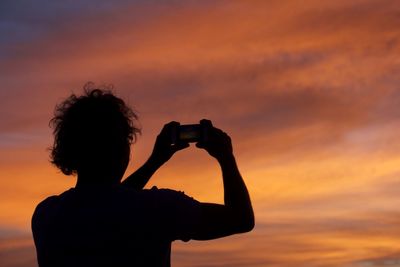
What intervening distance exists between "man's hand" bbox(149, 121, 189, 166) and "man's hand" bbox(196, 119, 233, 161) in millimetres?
523

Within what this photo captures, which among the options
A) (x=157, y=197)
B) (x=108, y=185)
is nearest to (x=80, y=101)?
(x=108, y=185)

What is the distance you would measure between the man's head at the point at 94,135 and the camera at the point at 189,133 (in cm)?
32

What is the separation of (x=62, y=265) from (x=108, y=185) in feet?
1.93

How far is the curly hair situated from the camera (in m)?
4.44

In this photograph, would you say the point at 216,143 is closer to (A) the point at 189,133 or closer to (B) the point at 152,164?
(A) the point at 189,133

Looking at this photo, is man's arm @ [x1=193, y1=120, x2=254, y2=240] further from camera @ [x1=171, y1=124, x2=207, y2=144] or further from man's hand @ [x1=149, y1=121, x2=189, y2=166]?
man's hand @ [x1=149, y1=121, x2=189, y2=166]

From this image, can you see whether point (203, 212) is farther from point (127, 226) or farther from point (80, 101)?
point (80, 101)

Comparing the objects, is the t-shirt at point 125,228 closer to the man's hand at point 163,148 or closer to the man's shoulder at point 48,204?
the man's shoulder at point 48,204

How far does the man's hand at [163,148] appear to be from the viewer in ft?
17.1

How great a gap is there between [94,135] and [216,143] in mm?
830

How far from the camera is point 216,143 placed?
452 centimetres

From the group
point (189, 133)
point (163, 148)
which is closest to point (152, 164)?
point (163, 148)

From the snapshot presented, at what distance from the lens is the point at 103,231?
13.6 feet

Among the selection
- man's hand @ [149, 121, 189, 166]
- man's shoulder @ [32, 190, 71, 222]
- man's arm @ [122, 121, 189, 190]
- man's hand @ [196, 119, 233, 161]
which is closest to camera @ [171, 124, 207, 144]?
man's hand @ [196, 119, 233, 161]
